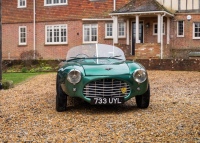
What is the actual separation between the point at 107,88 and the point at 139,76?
2.18ft

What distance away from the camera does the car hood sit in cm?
723

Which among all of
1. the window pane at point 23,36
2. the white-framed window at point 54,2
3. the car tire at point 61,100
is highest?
the white-framed window at point 54,2

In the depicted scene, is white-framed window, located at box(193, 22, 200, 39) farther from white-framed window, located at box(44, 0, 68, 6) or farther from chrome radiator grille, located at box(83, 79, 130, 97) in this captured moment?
chrome radiator grille, located at box(83, 79, 130, 97)

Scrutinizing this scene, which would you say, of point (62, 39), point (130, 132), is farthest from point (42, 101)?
point (62, 39)

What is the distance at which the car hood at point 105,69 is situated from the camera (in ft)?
23.7

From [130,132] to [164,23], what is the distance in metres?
20.4

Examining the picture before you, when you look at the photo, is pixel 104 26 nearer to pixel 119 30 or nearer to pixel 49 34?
pixel 119 30

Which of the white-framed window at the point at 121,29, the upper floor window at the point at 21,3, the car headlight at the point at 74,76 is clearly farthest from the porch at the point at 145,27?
the car headlight at the point at 74,76

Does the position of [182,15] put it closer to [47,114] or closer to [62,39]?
[62,39]

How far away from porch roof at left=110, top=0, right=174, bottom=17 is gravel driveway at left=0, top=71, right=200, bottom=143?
1384cm

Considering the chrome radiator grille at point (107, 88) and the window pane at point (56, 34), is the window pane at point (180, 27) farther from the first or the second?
the chrome radiator grille at point (107, 88)

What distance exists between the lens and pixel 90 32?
27.4 m

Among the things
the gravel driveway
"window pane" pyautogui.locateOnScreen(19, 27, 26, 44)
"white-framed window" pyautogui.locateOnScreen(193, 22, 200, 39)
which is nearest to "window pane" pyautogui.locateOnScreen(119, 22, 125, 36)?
"white-framed window" pyautogui.locateOnScreen(193, 22, 200, 39)

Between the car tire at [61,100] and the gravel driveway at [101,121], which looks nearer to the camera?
the gravel driveway at [101,121]
